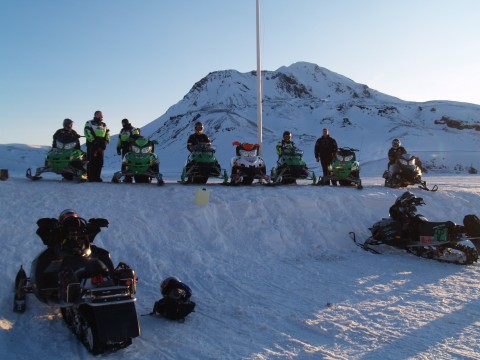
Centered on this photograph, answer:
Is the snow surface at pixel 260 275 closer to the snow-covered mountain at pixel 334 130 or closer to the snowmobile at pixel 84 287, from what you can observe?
the snowmobile at pixel 84 287

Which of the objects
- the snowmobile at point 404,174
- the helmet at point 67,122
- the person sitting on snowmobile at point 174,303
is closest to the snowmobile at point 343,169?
the snowmobile at point 404,174

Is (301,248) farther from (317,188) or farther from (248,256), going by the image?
(317,188)

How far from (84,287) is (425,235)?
5811mm

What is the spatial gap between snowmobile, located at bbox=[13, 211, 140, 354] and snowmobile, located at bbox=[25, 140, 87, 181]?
5533 millimetres

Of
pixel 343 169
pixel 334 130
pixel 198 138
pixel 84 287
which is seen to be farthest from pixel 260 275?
pixel 334 130

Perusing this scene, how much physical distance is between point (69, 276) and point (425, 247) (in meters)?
6.03

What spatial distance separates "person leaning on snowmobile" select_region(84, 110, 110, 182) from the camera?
1069 cm

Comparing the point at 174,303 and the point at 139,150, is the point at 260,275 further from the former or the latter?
the point at 139,150

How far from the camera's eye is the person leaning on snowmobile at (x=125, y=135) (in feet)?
38.5

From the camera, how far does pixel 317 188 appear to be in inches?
424

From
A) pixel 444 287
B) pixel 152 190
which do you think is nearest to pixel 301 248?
pixel 444 287

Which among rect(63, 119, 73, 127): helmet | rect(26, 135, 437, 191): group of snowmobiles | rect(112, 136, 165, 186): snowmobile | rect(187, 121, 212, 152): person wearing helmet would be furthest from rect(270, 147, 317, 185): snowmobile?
rect(63, 119, 73, 127): helmet

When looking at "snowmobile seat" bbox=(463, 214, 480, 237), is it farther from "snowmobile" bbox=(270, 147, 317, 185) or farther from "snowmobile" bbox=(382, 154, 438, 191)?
"snowmobile" bbox=(270, 147, 317, 185)

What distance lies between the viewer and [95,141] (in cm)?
1070
